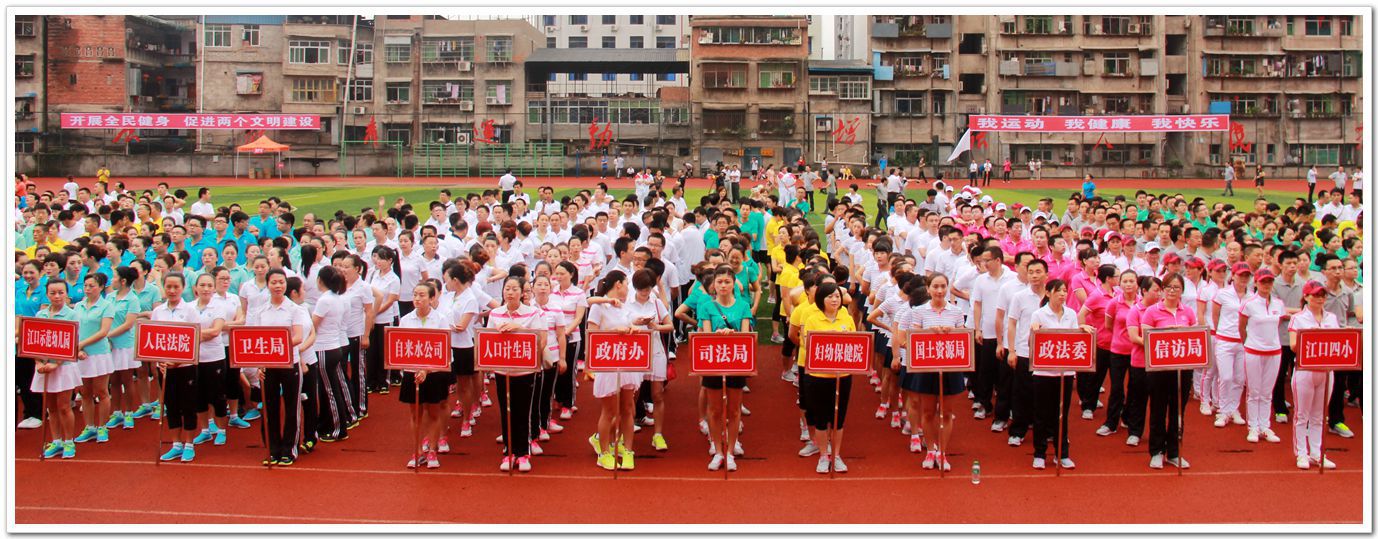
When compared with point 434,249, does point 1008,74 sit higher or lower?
higher

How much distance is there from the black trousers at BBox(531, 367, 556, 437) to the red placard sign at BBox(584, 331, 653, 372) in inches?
28.4

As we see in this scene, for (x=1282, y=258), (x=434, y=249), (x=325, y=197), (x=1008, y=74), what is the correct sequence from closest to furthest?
(x=1282, y=258)
(x=434, y=249)
(x=325, y=197)
(x=1008, y=74)

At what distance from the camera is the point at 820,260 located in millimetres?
11617

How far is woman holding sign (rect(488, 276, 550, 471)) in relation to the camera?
9586 millimetres

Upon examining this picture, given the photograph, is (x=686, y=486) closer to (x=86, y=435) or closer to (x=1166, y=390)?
(x=1166, y=390)

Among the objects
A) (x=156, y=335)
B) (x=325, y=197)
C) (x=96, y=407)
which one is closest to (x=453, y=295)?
(x=156, y=335)

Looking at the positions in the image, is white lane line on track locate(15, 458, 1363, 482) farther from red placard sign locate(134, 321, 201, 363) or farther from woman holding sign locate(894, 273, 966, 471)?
red placard sign locate(134, 321, 201, 363)

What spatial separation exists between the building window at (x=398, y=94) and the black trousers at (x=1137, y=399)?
184ft

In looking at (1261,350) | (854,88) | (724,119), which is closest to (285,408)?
(1261,350)

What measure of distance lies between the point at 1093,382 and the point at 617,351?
5.16 m

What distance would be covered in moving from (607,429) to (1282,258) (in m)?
6.84

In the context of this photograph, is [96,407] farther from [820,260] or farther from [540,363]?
[820,260]

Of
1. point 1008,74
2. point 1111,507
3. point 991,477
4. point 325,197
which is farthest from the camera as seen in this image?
point 1008,74

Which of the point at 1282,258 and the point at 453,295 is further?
the point at 1282,258
